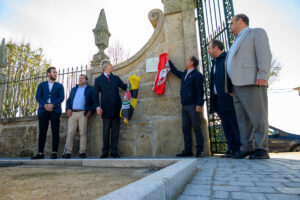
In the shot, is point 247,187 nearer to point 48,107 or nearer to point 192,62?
point 192,62

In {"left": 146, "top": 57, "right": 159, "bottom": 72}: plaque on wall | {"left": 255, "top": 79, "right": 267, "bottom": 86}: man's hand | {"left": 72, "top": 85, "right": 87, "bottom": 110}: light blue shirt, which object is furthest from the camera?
{"left": 146, "top": 57, "right": 159, "bottom": 72}: plaque on wall

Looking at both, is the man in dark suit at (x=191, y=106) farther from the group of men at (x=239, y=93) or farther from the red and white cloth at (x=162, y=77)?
the red and white cloth at (x=162, y=77)

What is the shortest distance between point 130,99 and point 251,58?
248 cm

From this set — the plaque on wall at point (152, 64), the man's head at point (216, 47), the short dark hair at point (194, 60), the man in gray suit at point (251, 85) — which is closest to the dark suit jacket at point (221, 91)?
the man's head at point (216, 47)

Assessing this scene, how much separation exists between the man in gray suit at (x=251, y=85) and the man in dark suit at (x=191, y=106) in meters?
0.75

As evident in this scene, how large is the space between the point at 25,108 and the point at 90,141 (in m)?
2.78

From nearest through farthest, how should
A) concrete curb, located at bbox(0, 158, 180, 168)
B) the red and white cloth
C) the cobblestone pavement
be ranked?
the cobblestone pavement, concrete curb, located at bbox(0, 158, 180, 168), the red and white cloth

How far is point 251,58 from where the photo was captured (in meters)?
3.02

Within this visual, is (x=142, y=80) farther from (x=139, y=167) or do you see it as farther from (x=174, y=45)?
(x=139, y=167)

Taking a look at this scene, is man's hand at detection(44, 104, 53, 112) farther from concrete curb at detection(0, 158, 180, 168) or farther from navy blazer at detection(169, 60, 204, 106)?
navy blazer at detection(169, 60, 204, 106)

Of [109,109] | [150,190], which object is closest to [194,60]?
[109,109]

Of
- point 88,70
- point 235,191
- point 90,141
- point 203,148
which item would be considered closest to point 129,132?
point 90,141

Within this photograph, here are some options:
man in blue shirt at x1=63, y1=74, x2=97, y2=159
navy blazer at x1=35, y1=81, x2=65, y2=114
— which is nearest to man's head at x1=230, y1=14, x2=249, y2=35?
man in blue shirt at x1=63, y1=74, x2=97, y2=159

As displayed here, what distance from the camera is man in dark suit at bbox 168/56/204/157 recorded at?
3.86m
